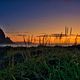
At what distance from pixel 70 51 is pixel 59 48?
399mm

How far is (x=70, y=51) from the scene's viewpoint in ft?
33.9

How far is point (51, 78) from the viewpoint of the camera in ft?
25.2

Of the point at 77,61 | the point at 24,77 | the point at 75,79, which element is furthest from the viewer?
the point at 77,61

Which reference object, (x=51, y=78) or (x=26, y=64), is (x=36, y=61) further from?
(x=51, y=78)

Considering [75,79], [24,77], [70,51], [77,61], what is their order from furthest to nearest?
[70,51], [77,61], [24,77], [75,79]

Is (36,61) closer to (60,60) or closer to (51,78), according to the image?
(60,60)

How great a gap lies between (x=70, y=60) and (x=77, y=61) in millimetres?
183

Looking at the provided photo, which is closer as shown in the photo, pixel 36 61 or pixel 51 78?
pixel 51 78

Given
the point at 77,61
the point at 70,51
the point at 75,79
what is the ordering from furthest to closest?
the point at 70,51
the point at 77,61
the point at 75,79

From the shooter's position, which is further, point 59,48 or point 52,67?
point 59,48

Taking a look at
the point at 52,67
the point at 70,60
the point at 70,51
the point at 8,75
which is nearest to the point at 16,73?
the point at 8,75

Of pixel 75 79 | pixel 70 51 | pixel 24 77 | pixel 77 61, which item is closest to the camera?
pixel 75 79

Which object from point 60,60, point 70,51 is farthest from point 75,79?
point 70,51

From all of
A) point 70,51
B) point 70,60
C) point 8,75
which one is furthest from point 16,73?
point 70,51
